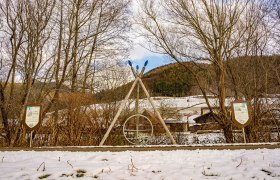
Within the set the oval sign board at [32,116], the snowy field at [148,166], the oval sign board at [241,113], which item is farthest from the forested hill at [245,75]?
the snowy field at [148,166]

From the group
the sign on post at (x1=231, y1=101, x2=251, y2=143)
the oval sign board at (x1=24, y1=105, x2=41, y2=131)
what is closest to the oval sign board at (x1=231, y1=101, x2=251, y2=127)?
the sign on post at (x1=231, y1=101, x2=251, y2=143)

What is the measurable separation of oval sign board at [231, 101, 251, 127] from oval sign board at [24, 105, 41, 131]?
4842 millimetres

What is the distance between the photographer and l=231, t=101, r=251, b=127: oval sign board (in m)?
6.42

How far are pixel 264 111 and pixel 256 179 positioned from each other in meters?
7.14

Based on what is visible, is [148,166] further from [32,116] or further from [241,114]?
[32,116]

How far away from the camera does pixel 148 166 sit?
13.1ft

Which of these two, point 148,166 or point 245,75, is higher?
point 245,75

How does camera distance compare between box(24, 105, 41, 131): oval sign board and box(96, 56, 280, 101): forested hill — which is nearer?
box(24, 105, 41, 131): oval sign board

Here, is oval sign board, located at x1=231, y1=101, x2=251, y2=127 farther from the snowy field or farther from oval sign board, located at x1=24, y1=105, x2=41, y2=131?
oval sign board, located at x1=24, y1=105, x2=41, y2=131

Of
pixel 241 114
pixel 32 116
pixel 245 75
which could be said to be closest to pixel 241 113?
pixel 241 114

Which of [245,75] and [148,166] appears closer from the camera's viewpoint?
[148,166]

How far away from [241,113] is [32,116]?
5170 millimetres

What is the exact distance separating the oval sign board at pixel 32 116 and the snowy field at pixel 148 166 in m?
1.47

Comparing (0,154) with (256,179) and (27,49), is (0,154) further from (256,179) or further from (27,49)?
(27,49)
